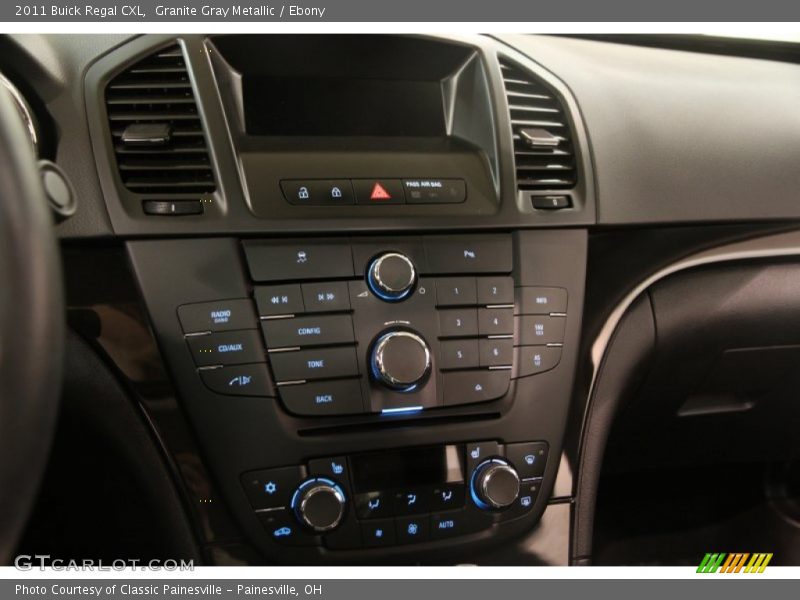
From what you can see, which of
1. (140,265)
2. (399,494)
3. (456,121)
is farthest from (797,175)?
(140,265)

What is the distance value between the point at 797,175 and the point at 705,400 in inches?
14.5

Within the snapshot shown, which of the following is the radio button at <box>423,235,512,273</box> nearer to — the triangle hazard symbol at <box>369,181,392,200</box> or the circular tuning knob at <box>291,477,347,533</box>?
the triangle hazard symbol at <box>369,181,392,200</box>

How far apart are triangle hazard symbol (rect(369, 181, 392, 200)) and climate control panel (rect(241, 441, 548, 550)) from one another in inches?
11.7

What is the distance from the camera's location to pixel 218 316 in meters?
0.81

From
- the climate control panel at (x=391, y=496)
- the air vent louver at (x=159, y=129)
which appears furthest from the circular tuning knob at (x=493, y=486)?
the air vent louver at (x=159, y=129)

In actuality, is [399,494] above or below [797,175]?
below

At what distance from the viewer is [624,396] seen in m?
1.03

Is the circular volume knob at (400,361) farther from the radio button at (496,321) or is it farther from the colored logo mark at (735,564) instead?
the colored logo mark at (735,564)

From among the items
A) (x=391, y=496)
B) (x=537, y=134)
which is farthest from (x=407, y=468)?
(x=537, y=134)

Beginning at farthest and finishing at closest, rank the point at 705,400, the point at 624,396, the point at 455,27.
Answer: the point at 705,400
the point at 624,396
the point at 455,27

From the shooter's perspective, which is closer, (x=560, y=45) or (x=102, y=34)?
(x=102, y=34)

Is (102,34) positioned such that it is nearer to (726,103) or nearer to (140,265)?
(140,265)

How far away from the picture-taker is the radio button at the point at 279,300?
816 mm

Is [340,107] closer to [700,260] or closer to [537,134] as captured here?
[537,134]
